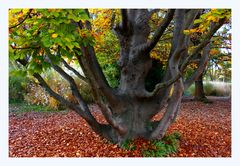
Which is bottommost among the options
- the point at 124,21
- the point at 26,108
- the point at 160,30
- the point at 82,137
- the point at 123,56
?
the point at 82,137

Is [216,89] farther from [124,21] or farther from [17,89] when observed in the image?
[124,21]

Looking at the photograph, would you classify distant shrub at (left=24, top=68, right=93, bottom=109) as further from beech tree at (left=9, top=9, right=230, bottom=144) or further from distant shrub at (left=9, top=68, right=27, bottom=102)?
beech tree at (left=9, top=9, right=230, bottom=144)

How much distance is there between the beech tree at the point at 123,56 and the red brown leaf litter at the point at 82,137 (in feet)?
0.72

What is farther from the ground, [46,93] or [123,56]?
[123,56]

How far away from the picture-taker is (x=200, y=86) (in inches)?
260

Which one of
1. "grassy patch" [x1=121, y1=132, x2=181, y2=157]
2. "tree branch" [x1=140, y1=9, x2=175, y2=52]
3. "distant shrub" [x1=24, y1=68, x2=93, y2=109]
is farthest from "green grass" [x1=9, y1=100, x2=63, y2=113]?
"tree branch" [x1=140, y1=9, x2=175, y2=52]

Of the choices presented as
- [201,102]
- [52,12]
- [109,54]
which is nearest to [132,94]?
[52,12]

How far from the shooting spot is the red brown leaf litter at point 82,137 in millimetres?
2939

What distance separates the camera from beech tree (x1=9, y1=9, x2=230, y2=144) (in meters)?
2.24

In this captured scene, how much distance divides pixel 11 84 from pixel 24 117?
169 cm

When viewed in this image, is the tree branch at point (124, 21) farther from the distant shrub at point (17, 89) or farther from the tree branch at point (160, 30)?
the distant shrub at point (17, 89)

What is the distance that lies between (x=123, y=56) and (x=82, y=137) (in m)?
1.16

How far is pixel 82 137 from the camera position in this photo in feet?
11.1

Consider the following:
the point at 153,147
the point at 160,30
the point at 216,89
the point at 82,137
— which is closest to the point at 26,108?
the point at 82,137
